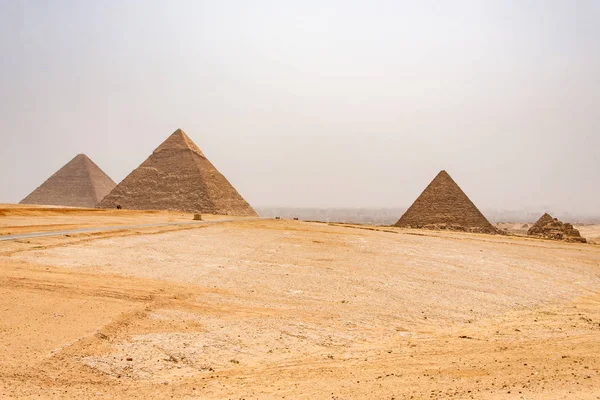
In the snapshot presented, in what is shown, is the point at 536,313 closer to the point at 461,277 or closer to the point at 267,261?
the point at 461,277

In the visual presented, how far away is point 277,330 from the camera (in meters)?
6.77

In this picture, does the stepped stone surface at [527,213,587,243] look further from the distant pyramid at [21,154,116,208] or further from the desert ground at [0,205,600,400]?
the distant pyramid at [21,154,116,208]

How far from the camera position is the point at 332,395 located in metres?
4.46

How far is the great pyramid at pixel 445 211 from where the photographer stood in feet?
153

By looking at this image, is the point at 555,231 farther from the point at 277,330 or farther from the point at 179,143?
the point at 179,143

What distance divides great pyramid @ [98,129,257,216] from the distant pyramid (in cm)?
1849

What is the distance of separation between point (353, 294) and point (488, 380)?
197 inches

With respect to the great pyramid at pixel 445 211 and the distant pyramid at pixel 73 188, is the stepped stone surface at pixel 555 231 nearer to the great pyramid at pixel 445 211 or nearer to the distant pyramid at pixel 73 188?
the great pyramid at pixel 445 211

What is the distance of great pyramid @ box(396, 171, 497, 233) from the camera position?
4675cm

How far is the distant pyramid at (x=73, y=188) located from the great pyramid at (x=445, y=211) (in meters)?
64.7

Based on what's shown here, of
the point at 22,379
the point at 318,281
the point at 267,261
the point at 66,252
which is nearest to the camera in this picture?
the point at 22,379

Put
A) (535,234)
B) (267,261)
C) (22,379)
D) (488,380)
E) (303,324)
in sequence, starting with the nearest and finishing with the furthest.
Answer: (22,379) → (488,380) → (303,324) → (267,261) → (535,234)

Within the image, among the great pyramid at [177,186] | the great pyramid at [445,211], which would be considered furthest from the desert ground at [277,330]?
the great pyramid at [177,186]

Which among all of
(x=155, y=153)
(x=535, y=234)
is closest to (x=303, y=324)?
(x=535, y=234)
